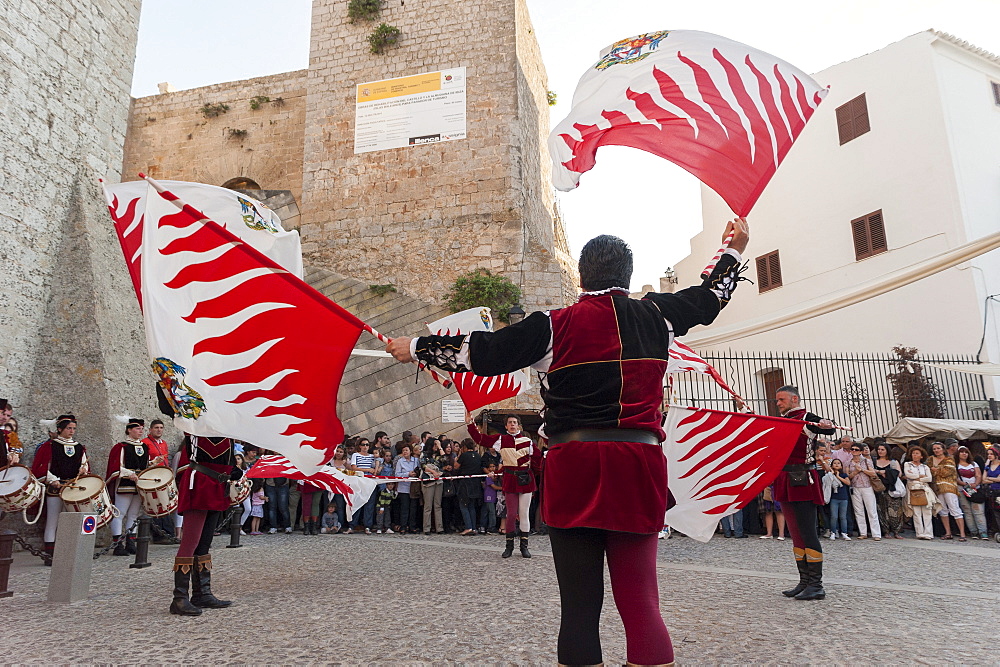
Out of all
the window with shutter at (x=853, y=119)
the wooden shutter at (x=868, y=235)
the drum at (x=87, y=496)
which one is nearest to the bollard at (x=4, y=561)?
the drum at (x=87, y=496)

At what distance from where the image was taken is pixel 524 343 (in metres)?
2.52

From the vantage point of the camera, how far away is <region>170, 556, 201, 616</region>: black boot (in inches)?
183

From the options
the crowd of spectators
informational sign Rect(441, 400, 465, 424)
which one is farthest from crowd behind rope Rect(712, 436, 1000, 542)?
informational sign Rect(441, 400, 465, 424)

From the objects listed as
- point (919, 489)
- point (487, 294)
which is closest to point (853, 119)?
point (487, 294)

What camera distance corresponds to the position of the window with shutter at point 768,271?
69.7 feet

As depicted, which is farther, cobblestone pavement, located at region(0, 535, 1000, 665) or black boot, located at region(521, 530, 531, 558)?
black boot, located at region(521, 530, 531, 558)

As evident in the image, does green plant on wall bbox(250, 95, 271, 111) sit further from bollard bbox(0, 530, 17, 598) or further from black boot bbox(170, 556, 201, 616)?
black boot bbox(170, 556, 201, 616)

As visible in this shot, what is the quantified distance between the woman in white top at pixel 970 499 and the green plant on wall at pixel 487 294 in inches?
391

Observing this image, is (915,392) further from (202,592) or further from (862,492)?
(202,592)

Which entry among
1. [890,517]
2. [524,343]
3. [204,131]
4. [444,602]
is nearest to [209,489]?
[444,602]

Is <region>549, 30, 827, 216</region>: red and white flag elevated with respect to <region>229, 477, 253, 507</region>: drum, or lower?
elevated

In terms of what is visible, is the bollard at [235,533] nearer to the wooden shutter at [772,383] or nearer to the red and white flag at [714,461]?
the red and white flag at [714,461]

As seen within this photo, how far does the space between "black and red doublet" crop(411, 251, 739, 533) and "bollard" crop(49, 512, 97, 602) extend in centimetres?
451

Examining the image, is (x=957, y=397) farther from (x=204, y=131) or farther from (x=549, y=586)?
(x=204, y=131)
